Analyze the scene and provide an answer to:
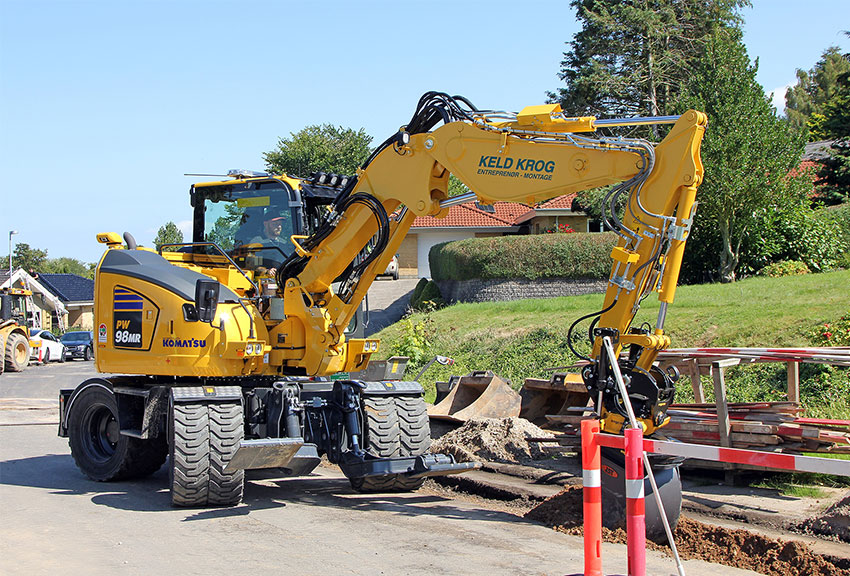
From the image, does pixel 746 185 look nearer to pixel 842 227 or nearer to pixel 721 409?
pixel 842 227

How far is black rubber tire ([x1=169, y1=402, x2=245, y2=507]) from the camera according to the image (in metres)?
8.41

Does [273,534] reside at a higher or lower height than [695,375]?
lower

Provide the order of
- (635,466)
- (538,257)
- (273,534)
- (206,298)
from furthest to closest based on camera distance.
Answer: (538,257), (206,298), (273,534), (635,466)

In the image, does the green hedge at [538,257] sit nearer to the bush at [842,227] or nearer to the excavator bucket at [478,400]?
the bush at [842,227]

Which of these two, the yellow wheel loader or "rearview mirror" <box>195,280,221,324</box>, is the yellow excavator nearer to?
"rearview mirror" <box>195,280,221,324</box>

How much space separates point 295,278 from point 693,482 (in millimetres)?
4912

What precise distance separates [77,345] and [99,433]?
32.7m

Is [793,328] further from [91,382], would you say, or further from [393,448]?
[91,382]

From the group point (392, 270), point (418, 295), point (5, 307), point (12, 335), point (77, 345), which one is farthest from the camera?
point (77, 345)

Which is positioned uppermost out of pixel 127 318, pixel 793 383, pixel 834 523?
pixel 127 318

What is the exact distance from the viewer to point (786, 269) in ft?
72.8

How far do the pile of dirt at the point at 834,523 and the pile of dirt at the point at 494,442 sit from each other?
12.7 feet

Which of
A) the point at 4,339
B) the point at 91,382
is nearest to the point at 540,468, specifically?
the point at 91,382

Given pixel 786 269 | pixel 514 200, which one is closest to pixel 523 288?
pixel 786 269
